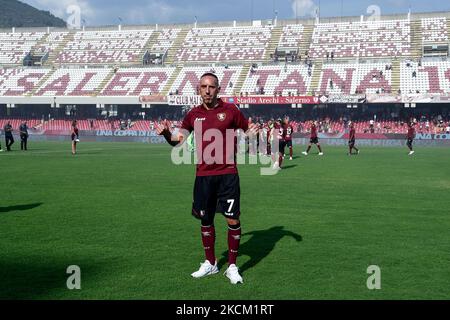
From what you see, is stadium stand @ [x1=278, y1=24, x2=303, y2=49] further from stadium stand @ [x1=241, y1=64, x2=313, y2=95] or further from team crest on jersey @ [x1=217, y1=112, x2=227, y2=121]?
team crest on jersey @ [x1=217, y1=112, x2=227, y2=121]

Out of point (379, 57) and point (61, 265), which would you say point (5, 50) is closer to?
point (379, 57)

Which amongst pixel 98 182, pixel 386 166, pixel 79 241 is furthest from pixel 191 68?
pixel 79 241

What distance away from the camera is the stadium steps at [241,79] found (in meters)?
55.6

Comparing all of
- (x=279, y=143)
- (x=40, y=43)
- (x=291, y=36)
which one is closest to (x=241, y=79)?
(x=291, y=36)

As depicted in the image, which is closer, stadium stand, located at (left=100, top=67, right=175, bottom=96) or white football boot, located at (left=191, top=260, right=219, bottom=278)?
white football boot, located at (left=191, top=260, right=219, bottom=278)

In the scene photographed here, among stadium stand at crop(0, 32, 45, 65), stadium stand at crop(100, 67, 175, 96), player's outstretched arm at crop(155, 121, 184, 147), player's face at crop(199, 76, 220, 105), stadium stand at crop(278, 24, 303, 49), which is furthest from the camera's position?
stadium stand at crop(0, 32, 45, 65)

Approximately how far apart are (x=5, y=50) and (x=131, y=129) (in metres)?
25.5

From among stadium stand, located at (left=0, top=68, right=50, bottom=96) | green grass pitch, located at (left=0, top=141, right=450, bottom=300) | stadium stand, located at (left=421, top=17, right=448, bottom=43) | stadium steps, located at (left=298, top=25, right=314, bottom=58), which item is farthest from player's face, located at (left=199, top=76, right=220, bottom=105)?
stadium stand, located at (left=0, top=68, right=50, bottom=96)

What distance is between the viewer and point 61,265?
6.82 metres

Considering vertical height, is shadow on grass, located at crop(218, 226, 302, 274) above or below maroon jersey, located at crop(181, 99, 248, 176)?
below

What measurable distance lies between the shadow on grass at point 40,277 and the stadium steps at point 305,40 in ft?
183

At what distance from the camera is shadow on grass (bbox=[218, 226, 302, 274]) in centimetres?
718

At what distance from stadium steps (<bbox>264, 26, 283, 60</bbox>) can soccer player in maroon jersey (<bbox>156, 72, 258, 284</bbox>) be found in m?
55.5
